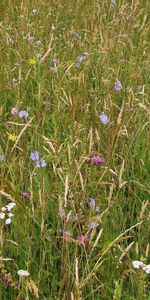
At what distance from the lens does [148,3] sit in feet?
13.0

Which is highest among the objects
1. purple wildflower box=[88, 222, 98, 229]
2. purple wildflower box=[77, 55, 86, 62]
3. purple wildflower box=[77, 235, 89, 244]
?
purple wildflower box=[77, 55, 86, 62]

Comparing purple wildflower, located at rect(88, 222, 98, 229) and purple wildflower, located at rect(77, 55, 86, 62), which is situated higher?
purple wildflower, located at rect(77, 55, 86, 62)

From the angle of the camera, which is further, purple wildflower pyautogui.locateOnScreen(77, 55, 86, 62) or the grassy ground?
purple wildflower pyautogui.locateOnScreen(77, 55, 86, 62)

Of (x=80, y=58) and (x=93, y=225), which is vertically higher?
(x=80, y=58)

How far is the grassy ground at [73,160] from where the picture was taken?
1514 mm

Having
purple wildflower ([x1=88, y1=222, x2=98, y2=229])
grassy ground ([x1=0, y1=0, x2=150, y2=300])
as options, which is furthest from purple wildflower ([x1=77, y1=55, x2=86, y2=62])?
purple wildflower ([x1=88, y1=222, x2=98, y2=229])

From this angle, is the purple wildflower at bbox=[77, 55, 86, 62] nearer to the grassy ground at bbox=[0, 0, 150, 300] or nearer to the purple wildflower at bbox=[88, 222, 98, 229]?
the grassy ground at bbox=[0, 0, 150, 300]

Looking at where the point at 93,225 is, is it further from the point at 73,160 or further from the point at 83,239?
the point at 73,160

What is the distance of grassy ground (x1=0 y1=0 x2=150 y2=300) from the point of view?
4.97 ft

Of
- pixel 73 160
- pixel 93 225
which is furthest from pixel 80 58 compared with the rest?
pixel 93 225

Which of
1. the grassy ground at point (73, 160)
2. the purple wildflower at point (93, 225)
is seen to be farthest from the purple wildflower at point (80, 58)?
the purple wildflower at point (93, 225)

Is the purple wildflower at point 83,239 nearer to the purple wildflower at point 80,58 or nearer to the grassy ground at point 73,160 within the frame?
the grassy ground at point 73,160

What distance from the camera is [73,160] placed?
5.79 feet

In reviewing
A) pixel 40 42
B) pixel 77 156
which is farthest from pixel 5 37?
pixel 77 156
